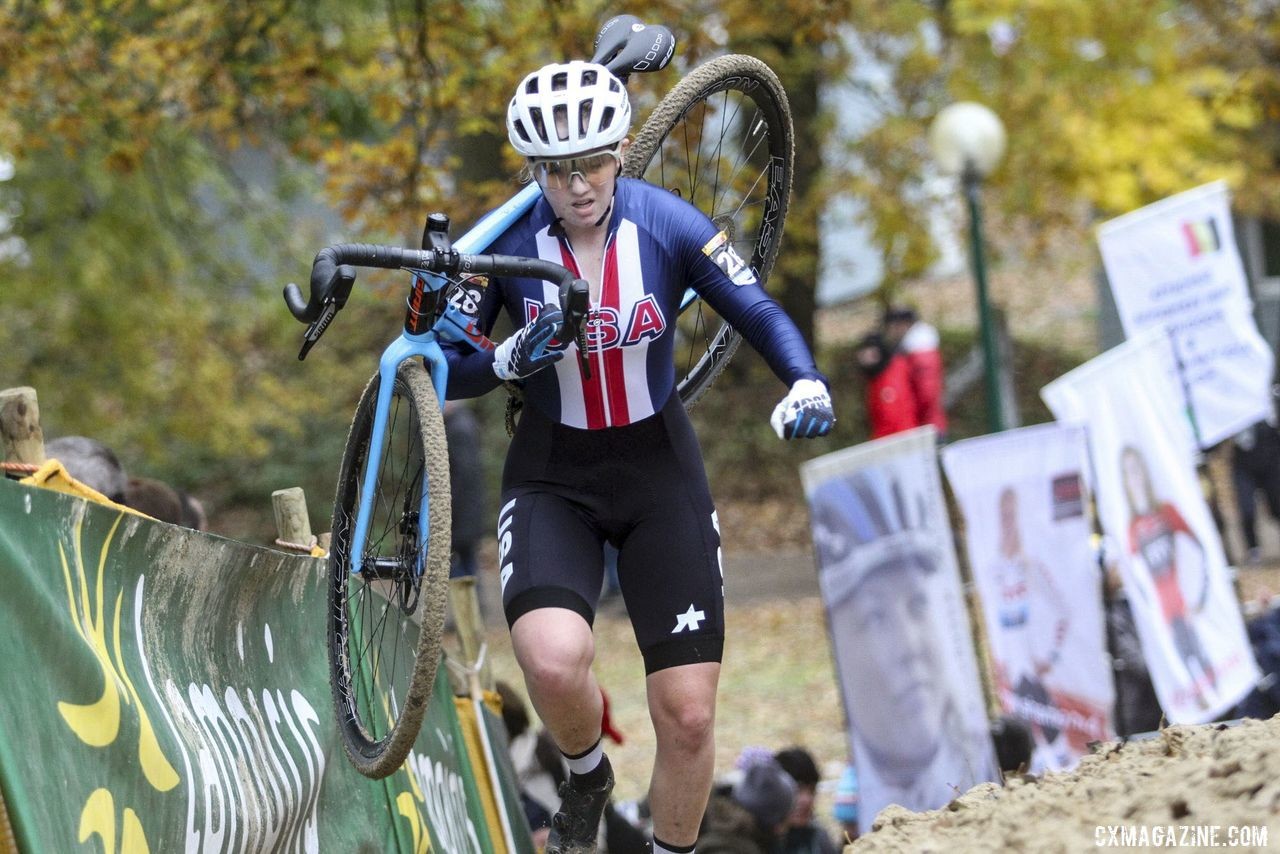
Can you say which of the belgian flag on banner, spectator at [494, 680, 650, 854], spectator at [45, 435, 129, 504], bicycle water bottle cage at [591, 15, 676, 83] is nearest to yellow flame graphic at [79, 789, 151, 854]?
spectator at [45, 435, 129, 504]

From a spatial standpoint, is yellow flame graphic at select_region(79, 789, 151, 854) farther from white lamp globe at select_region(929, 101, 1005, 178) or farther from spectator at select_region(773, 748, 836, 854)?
white lamp globe at select_region(929, 101, 1005, 178)

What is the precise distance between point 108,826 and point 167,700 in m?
0.49

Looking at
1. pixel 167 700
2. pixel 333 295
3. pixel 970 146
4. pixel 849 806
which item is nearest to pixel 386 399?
pixel 333 295

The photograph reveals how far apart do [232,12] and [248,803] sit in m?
6.82

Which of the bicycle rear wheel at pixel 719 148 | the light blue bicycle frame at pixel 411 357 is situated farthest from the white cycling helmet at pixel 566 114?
the bicycle rear wheel at pixel 719 148

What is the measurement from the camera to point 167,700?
3398 mm

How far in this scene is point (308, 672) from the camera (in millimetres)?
4492

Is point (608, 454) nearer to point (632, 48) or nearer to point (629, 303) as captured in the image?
point (629, 303)

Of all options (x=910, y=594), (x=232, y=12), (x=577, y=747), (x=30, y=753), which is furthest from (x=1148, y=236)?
(x=30, y=753)

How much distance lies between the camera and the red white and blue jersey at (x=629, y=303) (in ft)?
13.8

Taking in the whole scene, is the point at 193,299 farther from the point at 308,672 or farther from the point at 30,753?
the point at 30,753

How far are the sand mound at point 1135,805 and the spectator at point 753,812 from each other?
2.50 meters

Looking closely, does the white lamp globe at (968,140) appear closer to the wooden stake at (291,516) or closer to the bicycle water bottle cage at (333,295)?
the wooden stake at (291,516)

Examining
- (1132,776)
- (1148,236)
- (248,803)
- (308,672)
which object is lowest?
(1132,776)
